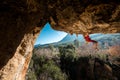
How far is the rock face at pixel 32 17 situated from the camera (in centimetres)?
484

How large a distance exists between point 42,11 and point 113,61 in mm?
22459

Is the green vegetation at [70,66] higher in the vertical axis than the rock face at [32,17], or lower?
lower

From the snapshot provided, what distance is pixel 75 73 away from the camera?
84.3 ft

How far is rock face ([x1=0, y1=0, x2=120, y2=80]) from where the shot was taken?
484cm

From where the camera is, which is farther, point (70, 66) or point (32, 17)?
point (70, 66)

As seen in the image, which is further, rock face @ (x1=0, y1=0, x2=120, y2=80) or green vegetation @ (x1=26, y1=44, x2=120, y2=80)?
green vegetation @ (x1=26, y1=44, x2=120, y2=80)

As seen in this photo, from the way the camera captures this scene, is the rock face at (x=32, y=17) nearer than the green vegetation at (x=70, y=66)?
Yes

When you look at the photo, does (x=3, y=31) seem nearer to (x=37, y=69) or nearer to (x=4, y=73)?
(x=4, y=73)

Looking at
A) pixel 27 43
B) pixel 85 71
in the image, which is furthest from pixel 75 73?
pixel 27 43

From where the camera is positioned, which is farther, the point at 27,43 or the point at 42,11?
the point at 27,43

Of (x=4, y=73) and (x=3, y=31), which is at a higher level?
(x=3, y=31)

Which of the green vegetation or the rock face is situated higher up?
the rock face

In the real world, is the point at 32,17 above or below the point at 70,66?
above

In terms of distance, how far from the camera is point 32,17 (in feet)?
18.7
